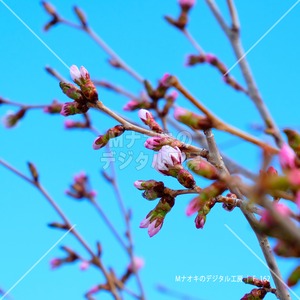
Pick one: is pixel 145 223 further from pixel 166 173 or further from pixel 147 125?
pixel 147 125

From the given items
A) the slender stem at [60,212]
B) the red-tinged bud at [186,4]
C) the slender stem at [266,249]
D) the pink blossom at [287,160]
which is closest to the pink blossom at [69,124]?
the slender stem at [60,212]

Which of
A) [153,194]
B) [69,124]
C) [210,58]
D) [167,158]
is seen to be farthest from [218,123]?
[69,124]

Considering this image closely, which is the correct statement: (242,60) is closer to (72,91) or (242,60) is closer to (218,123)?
(72,91)

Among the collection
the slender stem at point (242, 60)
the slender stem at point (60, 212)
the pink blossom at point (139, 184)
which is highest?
the slender stem at point (242, 60)

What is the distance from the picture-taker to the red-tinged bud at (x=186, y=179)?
1.48m

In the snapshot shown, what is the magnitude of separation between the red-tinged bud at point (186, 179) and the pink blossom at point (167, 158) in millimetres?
35

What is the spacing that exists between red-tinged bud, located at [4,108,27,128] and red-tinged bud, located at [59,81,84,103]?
1.89 meters

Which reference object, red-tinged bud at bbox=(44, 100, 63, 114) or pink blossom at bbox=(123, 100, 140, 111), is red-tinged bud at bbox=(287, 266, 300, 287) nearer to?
pink blossom at bbox=(123, 100, 140, 111)

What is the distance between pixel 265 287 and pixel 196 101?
40.9 inches

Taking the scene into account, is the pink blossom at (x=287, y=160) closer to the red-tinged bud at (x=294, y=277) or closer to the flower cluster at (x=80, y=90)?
the red-tinged bud at (x=294, y=277)

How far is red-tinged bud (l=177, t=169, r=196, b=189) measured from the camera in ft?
4.84

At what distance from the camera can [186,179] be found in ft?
4.85

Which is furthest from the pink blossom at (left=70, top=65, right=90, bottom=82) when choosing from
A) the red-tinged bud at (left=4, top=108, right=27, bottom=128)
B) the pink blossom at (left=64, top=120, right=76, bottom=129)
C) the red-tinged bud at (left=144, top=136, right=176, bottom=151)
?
the pink blossom at (left=64, top=120, right=76, bottom=129)

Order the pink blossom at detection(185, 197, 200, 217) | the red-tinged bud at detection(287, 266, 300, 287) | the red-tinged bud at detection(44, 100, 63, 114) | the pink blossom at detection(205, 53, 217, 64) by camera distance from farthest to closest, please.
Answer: the red-tinged bud at detection(44, 100, 63, 114) < the pink blossom at detection(205, 53, 217, 64) < the pink blossom at detection(185, 197, 200, 217) < the red-tinged bud at detection(287, 266, 300, 287)
